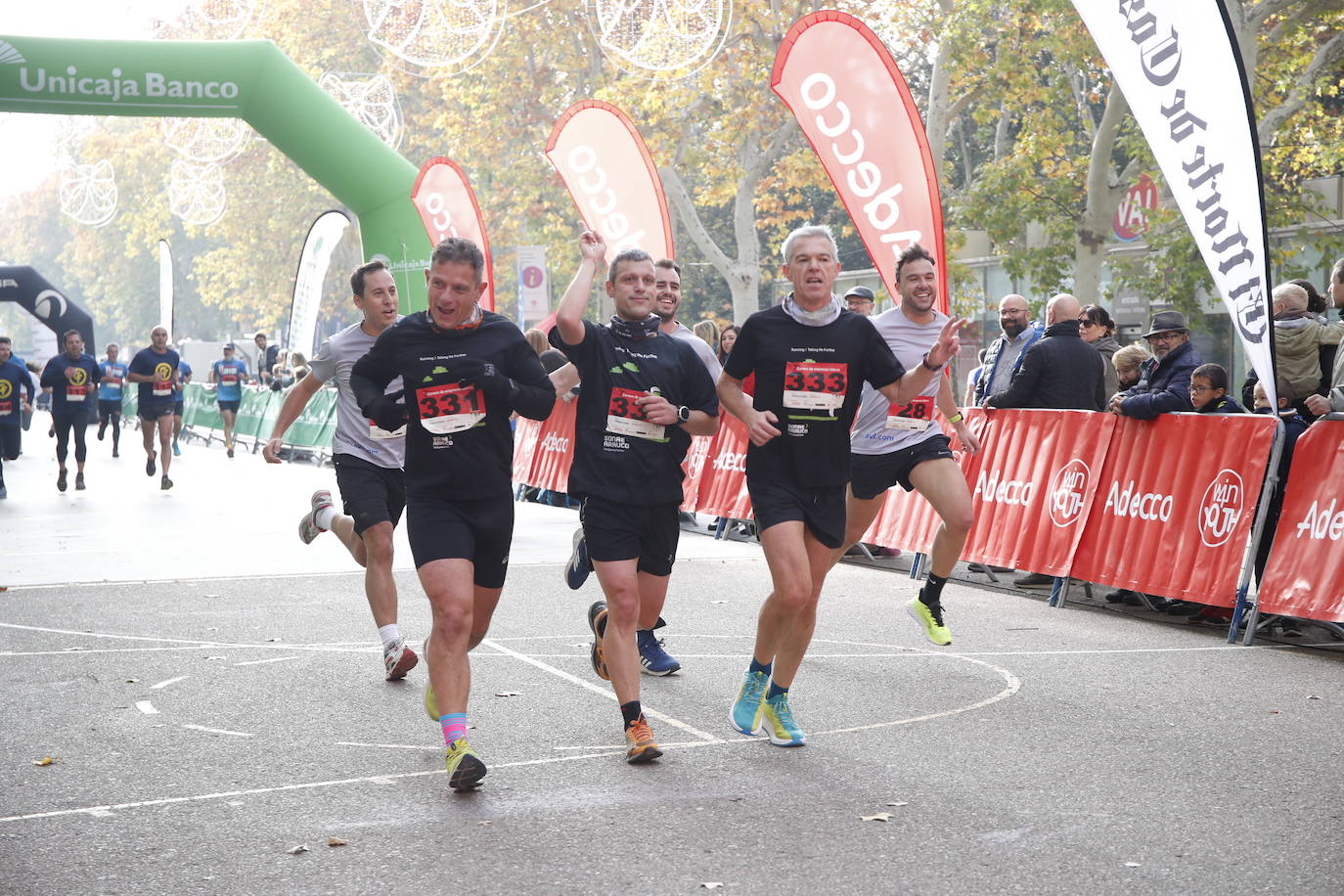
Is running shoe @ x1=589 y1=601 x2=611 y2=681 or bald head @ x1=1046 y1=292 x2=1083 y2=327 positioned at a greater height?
bald head @ x1=1046 y1=292 x2=1083 y2=327

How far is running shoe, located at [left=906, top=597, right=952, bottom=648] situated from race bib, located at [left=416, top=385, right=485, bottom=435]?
3.26 m

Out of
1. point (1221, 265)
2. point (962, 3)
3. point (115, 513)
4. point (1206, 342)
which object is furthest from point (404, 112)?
point (1221, 265)

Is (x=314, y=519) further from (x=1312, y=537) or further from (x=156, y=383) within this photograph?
(x=156, y=383)

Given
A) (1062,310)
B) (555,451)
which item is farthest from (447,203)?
(1062,310)

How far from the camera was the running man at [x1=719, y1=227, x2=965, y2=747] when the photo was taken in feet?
20.0

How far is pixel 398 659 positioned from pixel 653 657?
1226mm

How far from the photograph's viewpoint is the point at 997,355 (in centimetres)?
1216

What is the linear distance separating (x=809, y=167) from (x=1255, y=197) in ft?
75.4

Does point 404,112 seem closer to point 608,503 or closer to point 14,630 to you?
point 14,630

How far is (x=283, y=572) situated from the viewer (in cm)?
1211

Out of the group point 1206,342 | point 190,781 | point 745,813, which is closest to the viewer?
point 745,813

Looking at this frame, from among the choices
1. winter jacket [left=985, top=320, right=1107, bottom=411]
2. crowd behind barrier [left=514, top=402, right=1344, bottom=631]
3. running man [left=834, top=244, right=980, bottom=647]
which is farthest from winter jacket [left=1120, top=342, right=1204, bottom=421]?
running man [left=834, top=244, right=980, bottom=647]

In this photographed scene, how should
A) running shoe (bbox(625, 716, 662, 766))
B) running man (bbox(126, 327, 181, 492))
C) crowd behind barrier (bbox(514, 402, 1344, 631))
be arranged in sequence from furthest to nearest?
running man (bbox(126, 327, 181, 492)) → crowd behind barrier (bbox(514, 402, 1344, 631)) → running shoe (bbox(625, 716, 662, 766))

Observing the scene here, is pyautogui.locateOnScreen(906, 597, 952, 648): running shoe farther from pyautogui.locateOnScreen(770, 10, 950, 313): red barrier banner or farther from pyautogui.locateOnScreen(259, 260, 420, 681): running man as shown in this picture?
pyautogui.locateOnScreen(770, 10, 950, 313): red barrier banner
